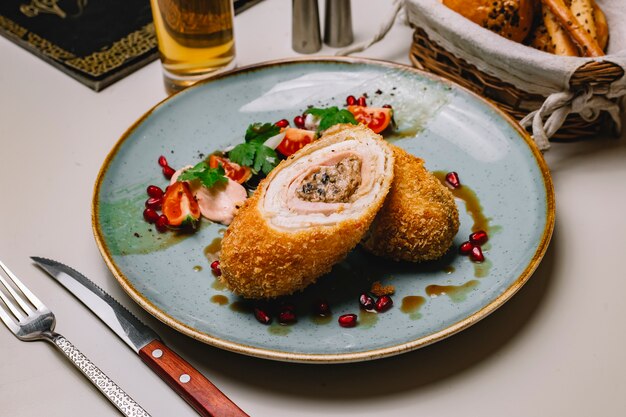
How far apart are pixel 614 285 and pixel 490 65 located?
864 millimetres

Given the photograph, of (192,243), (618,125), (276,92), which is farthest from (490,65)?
(192,243)

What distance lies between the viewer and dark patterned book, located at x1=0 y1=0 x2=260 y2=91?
289 centimetres

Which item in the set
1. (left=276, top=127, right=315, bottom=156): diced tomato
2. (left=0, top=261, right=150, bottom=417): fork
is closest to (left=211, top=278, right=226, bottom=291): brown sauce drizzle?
(left=0, top=261, right=150, bottom=417): fork

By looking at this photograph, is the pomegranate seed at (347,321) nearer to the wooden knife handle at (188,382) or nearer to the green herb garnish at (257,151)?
the wooden knife handle at (188,382)

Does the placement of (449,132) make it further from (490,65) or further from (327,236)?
(327,236)

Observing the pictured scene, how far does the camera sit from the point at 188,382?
161 cm

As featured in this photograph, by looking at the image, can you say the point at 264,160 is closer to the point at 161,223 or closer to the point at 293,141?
the point at 293,141

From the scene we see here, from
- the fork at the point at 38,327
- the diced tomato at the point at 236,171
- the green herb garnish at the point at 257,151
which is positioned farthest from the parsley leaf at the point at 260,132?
the fork at the point at 38,327

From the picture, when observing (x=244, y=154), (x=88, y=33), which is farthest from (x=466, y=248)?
(x=88, y=33)

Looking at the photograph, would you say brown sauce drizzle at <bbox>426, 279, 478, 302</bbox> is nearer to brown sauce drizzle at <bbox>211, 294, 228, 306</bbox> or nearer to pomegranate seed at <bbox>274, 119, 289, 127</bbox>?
brown sauce drizzle at <bbox>211, 294, 228, 306</bbox>

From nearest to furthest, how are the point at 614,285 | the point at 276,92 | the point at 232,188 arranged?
the point at 614,285
the point at 232,188
the point at 276,92

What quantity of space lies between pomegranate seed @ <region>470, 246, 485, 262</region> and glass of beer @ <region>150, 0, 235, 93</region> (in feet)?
4.42

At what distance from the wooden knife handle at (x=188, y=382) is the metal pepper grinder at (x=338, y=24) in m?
1.72

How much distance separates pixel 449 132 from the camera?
2391 mm
